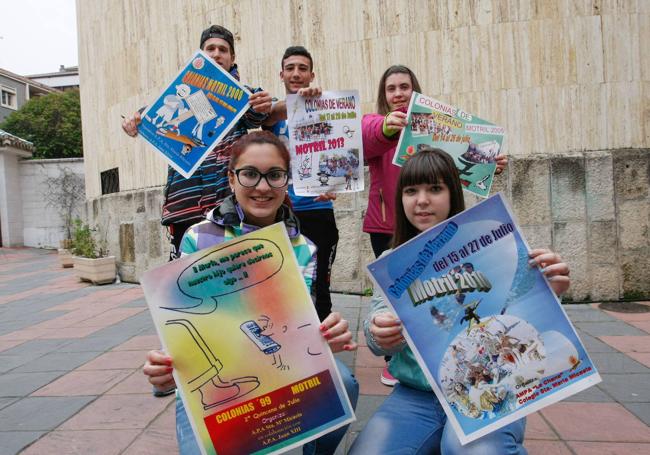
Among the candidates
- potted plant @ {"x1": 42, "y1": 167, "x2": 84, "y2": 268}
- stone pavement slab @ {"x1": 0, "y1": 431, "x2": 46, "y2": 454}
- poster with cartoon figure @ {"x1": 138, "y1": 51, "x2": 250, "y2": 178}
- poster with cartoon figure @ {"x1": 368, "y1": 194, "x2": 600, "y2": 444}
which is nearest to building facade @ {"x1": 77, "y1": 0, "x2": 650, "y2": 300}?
poster with cartoon figure @ {"x1": 138, "y1": 51, "x2": 250, "y2": 178}

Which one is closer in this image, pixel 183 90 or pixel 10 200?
pixel 183 90

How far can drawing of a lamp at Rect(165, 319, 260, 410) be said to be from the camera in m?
1.25

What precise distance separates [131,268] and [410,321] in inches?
240

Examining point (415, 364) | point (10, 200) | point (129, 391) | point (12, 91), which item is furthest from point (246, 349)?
point (12, 91)

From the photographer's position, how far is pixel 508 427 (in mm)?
1353

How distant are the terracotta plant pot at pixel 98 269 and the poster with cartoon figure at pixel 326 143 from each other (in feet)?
17.5

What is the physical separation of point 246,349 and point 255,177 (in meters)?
0.56

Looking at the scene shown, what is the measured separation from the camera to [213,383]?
1.26 meters

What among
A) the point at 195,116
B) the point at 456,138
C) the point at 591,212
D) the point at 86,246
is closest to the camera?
the point at 195,116

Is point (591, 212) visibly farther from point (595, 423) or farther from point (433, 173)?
point (433, 173)

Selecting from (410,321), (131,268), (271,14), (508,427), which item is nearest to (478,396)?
(508,427)

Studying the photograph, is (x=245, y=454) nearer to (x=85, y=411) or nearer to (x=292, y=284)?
(x=292, y=284)

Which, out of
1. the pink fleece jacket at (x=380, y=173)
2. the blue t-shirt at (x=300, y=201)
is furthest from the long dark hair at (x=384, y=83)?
the blue t-shirt at (x=300, y=201)

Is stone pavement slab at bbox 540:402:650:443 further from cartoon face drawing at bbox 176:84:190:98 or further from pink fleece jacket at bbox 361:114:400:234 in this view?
cartoon face drawing at bbox 176:84:190:98
